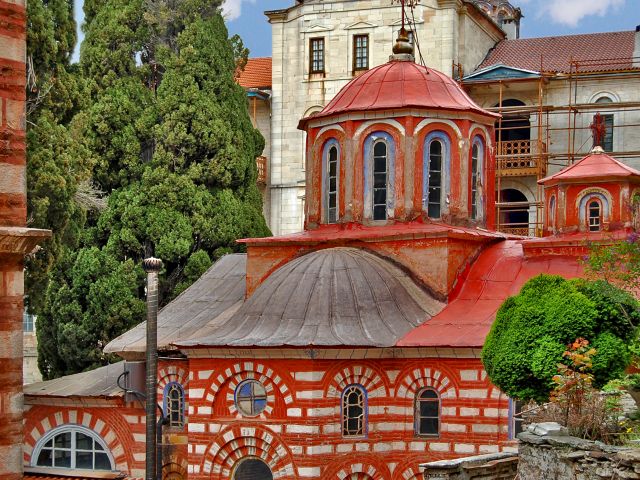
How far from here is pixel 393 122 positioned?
24.2m

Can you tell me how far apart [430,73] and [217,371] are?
7.64 metres

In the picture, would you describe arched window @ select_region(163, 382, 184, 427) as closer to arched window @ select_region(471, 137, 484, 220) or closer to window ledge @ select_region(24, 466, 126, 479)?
window ledge @ select_region(24, 466, 126, 479)

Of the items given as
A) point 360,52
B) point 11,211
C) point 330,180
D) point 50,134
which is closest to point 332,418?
point 330,180

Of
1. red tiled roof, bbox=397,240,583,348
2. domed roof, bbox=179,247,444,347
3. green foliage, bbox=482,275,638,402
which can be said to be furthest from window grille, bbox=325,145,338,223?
green foliage, bbox=482,275,638,402

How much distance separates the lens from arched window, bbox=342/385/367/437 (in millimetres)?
21516

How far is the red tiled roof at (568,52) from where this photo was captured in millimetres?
39469

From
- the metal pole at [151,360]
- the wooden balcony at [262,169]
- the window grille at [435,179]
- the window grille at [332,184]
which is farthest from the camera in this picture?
the wooden balcony at [262,169]

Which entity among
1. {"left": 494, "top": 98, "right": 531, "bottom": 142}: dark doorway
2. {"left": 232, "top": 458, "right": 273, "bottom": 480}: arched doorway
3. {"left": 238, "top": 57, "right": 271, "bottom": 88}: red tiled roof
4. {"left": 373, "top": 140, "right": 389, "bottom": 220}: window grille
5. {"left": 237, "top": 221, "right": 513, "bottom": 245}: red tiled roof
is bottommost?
{"left": 232, "top": 458, "right": 273, "bottom": 480}: arched doorway

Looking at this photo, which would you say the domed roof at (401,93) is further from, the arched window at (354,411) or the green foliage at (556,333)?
the green foliage at (556,333)

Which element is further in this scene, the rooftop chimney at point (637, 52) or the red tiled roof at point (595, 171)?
the rooftop chimney at point (637, 52)

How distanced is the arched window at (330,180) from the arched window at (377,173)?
822 millimetres

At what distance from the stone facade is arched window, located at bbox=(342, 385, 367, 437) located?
19.6 metres

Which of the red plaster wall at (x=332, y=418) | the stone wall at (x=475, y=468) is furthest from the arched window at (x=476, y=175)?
the stone wall at (x=475, y=468)

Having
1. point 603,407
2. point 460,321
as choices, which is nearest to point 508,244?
point 460,321
